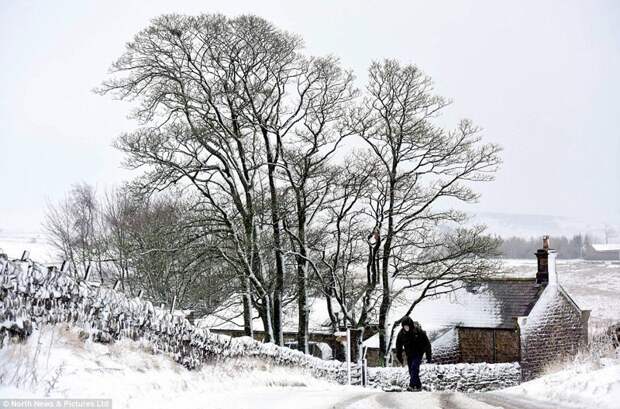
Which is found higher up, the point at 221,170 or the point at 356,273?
the point at 221,170

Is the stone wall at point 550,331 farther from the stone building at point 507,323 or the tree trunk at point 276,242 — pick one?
the tree trunk at point 276,242

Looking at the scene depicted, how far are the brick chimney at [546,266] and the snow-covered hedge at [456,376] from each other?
5.54m

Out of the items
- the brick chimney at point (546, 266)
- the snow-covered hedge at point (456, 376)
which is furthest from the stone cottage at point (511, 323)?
the snow-covered hedge at point (456, 376)

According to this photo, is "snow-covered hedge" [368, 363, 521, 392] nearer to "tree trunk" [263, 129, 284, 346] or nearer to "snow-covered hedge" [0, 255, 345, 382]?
"tree trunk" [263, 129, 284, 346]

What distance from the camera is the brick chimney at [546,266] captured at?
36.6m

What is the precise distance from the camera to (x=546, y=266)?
3681cm

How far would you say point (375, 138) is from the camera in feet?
102

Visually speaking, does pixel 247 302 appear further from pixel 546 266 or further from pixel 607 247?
pixel 607 247

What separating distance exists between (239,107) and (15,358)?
2105 cm

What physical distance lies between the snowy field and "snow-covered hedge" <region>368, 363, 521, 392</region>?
8189 mm

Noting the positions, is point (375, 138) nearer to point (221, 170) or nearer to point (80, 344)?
point (221, 170)

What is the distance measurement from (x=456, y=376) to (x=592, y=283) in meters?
28.9

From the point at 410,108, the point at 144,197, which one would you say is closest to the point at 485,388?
the point at 410,108

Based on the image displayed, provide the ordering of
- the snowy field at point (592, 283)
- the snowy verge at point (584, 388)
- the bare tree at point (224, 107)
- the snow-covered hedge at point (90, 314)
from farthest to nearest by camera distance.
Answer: the snowy field at point (592, 283), the bare tree at point (224, 107), the snowy verge at point (584, 388), the snow-covered hedge at point (90, 314)
